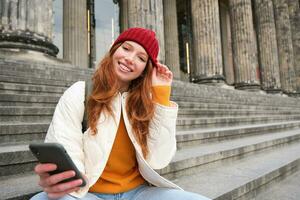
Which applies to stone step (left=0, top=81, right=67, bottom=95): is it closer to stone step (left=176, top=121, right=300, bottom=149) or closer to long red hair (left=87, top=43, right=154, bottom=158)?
stone step (left=176, top=121, right=300, bottom=149)

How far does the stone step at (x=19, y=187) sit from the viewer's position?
158 centimetres

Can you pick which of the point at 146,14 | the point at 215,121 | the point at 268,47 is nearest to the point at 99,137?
the point at 215,121

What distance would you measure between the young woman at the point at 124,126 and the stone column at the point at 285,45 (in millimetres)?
18860

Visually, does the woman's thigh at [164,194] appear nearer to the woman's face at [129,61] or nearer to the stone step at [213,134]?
the woman's face at [129,61]

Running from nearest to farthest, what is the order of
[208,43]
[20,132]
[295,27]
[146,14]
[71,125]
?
[71,125]
[20,132]
[146,14]
[208,43]
[295,27]

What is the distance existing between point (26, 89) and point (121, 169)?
2738 millimetres

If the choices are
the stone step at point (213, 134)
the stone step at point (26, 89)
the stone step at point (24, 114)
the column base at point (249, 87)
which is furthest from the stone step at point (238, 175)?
the column base at point (249, 87)

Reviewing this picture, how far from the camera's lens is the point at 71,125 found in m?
1.30

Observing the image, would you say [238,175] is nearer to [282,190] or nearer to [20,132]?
[282,190]

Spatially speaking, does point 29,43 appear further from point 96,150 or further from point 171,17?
point 171,17

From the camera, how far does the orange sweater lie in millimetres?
1352

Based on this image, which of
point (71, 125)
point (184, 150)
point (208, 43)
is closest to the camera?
point (71, 125)

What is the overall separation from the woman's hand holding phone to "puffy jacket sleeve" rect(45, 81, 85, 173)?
0.19 m

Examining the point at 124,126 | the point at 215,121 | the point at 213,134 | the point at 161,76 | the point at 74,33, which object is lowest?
the point at 213,134
